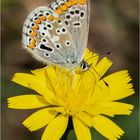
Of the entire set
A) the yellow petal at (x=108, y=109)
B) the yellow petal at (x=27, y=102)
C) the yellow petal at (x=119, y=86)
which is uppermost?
the yellow petal at (x=119, y=86)

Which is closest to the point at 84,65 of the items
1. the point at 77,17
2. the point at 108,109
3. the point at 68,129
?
the point at 77,17

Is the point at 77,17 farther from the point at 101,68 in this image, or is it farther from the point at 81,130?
the point at 81,130

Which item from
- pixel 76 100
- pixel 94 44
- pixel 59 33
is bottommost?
pixel 76 100

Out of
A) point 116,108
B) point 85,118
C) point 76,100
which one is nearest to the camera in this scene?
point 85,118

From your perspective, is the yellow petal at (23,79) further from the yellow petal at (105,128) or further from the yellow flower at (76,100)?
the yellow petal at (105,128)

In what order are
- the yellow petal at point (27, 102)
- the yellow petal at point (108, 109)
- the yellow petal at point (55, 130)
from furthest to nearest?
the yellow petal at point (27, 102)
the yellow petal at point (108, 109)
the yellow petal at point (55, 130)

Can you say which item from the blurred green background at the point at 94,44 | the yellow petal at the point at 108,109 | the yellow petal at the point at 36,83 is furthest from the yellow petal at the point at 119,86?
the blurred green background at the point at 94,44
